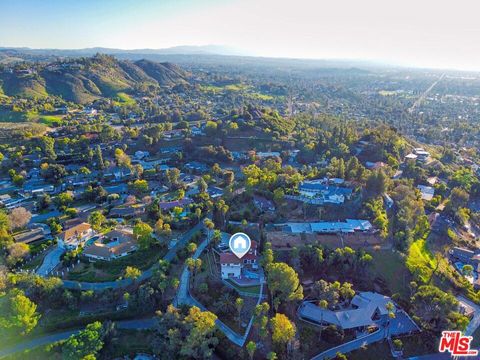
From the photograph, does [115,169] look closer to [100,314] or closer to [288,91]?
[100,314]

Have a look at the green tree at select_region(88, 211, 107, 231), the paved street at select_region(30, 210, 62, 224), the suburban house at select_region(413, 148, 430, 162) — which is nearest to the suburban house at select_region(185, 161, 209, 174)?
the paved street at select_region(30, 210, 62, 224)

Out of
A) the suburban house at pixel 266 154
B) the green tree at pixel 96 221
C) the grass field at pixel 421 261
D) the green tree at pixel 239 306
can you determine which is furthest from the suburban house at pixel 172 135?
the grass field at pixel 421 261

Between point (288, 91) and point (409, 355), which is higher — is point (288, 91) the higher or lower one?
the higher one

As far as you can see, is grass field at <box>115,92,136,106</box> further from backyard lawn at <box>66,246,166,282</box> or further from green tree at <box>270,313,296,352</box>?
green tree at <box>270,313,296,352</box>

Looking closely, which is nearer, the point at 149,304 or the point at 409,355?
the point at 409,355

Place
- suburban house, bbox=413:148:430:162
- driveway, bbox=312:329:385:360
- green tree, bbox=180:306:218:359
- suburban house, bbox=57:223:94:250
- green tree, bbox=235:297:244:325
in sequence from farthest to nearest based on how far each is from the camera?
suburban house, bbox=413:148:430:162
suburban house, bbox=57:223:94:250
green tree, bbox=235:297:244:325
driveway, bbox=312:329:385:360
green tree, bbox=180:306:218:359

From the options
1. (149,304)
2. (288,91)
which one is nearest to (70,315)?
(149,304)

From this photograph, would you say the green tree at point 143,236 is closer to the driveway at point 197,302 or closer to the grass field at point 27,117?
the driveway at point 197,302
